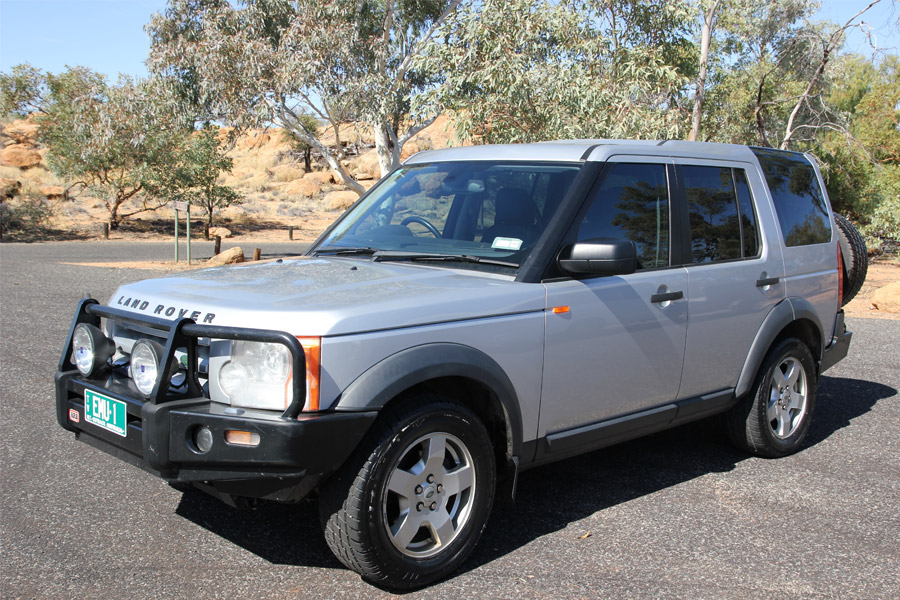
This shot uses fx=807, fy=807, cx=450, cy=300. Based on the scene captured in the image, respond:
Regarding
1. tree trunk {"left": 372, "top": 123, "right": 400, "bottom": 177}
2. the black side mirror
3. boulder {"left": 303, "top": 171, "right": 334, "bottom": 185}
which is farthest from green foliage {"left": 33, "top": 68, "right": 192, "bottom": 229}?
the black side mirror

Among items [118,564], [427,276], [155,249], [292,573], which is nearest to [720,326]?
[427,276]

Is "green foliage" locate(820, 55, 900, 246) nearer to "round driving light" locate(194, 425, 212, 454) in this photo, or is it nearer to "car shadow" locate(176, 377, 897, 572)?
"car shadow" locate(176, 377, 897, 572)

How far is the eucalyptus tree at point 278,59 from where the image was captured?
22.3 m

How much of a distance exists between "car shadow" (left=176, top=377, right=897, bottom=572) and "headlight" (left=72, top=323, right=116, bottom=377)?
3.20ft

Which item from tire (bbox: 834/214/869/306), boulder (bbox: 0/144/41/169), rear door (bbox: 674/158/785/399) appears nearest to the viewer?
rear door (bbox: 674/158/785/399)

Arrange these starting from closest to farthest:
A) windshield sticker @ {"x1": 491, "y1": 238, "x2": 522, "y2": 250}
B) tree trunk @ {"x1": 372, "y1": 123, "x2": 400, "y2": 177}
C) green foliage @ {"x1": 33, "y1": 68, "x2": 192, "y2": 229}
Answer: windshield sticker @ {"x1": 491, "y1": 238, "x2": 522, "y2": 250}
tree trunk @ {"x1": 372, "y1": 123, "x2": 400, "y2": 177}
green foliage @ {"x1": 33, "y1": 68, "x2": 192, "y2": 229}

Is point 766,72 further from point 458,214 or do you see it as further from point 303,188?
point 303,188

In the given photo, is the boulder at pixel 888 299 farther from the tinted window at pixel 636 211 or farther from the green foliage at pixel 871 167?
the tinted window at pixel 636 211

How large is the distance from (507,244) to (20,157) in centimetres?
5290

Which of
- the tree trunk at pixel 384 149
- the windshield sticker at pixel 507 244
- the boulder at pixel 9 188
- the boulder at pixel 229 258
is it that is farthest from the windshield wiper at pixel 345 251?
the boulder at pixel 9 188

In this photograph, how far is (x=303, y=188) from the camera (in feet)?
169

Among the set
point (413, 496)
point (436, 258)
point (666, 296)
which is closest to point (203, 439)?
point (413, 496)

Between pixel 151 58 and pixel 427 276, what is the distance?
22.5 m

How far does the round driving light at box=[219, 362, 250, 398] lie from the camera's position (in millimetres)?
3115
